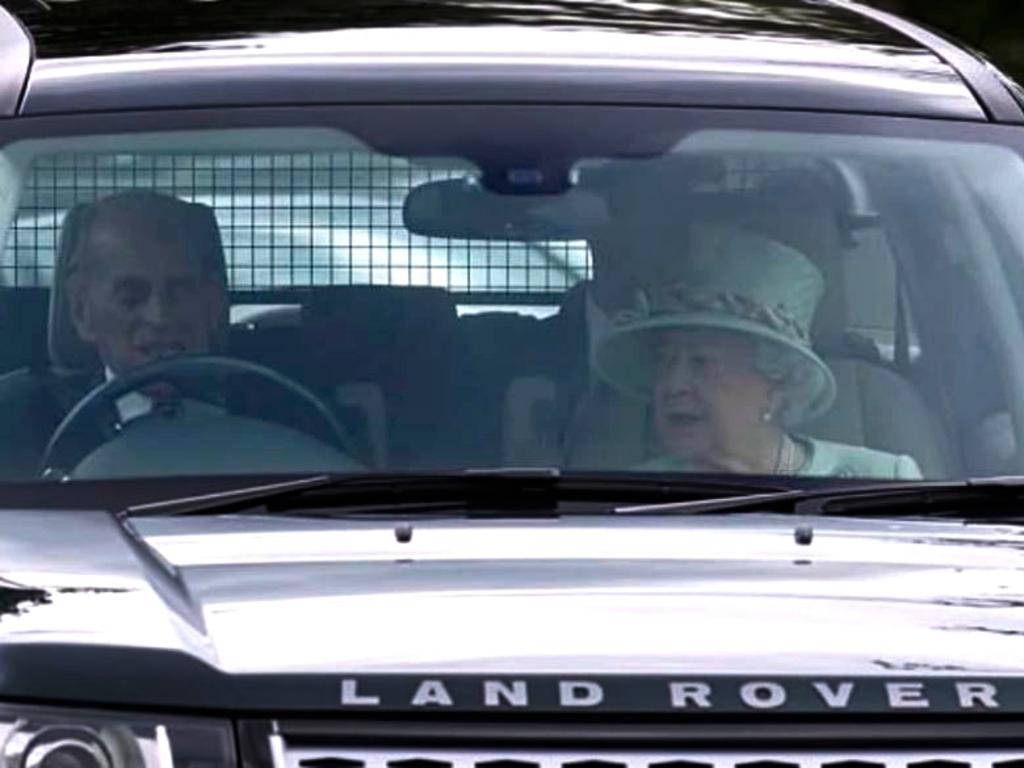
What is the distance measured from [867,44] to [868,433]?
728 mm

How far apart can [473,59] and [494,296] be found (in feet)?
1.14

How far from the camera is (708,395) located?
5.11m

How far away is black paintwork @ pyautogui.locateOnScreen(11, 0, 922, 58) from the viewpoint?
18.0 ft

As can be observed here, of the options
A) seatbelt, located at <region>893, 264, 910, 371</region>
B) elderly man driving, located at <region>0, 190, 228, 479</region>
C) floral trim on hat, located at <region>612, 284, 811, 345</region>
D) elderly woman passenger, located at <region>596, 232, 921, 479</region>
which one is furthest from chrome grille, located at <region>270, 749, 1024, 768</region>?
seatbelt, located at <region>893, 264, 910, 371</region>

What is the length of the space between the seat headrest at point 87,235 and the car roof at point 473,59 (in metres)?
0.13

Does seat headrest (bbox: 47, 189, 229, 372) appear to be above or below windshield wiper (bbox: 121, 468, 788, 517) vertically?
above

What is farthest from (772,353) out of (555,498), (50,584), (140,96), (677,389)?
(50,584)

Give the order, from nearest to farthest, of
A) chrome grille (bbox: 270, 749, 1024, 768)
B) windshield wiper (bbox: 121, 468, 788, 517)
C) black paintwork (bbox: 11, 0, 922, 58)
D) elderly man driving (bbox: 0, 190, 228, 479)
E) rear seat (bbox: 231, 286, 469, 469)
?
chrome grille (bbox: 270, 749, 1024, 768) → windshield wiper (bbox: 121, 468, 788, 517) → rear seat (bbox: 231, 286, 469, 469) → elderly man driving (bbox: 0, 190, 228, 479) → black paintwork (bbox: 11, 0, 922, 58)

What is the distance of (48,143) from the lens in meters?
5.18

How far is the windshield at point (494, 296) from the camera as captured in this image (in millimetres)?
5062

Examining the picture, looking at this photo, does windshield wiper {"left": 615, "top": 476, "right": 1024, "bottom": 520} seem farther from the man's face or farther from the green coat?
the man's face

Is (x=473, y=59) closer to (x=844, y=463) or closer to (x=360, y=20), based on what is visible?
(x=360, y=20)

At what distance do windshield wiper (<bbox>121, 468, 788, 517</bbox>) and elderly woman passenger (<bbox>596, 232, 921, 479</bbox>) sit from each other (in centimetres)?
17

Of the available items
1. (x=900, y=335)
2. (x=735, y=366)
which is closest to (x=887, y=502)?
(x=735, y=366)
